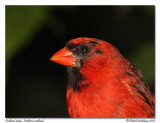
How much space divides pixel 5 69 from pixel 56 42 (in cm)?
117

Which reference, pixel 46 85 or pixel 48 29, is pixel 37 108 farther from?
pixel 48 29

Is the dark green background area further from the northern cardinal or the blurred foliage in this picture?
the northern cardinal

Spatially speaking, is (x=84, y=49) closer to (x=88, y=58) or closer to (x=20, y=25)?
(x=88, y=58)

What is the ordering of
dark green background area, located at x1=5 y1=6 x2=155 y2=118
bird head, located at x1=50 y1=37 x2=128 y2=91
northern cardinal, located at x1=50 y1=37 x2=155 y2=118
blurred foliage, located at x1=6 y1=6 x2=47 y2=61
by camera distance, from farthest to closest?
dark green background area, located at x1=5 y1=6 x2=155 y2=118, blurred foliage, located at x1=6 y1=6 x2=47 y2=61, bird head, located at x1=50 y1=37 x2=128 y2=91, northern cardinal, located at x1=50 y1=37 x2=155 y2=118

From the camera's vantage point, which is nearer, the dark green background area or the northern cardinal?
the northern cardinal

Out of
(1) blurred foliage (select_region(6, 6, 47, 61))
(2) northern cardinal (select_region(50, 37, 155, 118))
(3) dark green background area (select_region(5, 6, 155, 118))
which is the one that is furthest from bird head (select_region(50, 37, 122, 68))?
(1) blurred foliage (select_region(6, 6, 47, 61))

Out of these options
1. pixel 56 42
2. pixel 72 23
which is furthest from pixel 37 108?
pixel 72 23

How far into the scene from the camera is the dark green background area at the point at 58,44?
16.0ft

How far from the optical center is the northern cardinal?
3.90m

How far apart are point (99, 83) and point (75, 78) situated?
0.33 m

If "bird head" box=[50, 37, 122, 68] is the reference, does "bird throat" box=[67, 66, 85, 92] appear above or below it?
below

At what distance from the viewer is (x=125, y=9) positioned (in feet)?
16.7

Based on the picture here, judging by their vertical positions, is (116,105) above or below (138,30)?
below

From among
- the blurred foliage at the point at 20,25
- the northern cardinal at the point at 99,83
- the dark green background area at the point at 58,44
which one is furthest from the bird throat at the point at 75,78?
the blurred foliage at the point at 20,25
